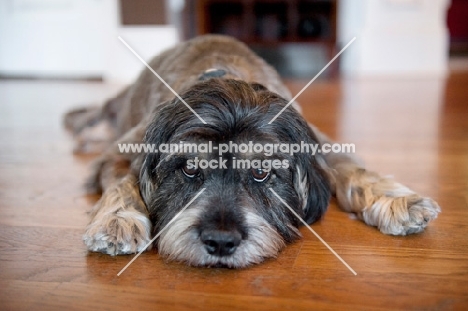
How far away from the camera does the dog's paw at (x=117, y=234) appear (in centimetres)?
207

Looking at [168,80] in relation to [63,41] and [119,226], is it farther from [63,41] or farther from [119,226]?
[63,41]

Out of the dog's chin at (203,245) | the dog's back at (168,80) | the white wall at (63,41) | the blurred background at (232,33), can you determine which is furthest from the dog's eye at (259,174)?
the white wall at (63,41)

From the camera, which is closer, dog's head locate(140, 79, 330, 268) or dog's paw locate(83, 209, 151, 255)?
dog's head locate(140, 79, 330, 268)

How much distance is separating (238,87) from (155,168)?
454mm

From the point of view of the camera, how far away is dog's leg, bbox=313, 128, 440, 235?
2260mm

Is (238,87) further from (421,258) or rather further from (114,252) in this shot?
(421,258)

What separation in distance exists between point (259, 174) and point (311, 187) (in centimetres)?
31

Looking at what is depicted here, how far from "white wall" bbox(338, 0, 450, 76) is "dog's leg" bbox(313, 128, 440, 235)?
248 inches

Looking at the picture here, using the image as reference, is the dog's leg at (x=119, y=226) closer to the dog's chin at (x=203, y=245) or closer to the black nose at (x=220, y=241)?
the dog's chin at (x=203, y=245)

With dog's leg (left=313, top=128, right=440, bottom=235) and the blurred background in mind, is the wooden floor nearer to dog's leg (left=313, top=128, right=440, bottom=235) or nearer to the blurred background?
dog's leg (left=313, top=128, right=440, bottom=235)

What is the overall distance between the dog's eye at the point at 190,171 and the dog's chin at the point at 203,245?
6.0 inches

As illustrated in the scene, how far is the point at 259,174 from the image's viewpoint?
2.08m

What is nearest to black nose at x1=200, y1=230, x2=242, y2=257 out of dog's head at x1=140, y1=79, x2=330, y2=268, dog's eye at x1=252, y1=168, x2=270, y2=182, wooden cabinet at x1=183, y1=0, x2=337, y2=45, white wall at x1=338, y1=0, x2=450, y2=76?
dog's head at x1=140, y1=79, x2=330, y2=268

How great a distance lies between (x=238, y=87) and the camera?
7.07 ft
